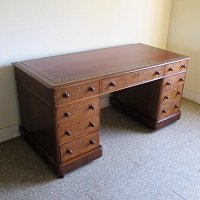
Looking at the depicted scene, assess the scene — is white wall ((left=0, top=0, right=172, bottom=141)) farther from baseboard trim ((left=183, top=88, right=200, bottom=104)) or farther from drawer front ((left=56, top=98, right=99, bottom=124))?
baseboard trim ((left=183, top=88, right=200, bottom=104))

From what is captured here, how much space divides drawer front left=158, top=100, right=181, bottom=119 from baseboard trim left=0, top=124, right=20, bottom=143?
1.32m

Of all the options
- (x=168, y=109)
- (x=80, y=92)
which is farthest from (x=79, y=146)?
(x=168, y=109)

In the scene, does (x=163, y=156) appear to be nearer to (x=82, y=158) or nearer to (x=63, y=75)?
(x=82, y=158)

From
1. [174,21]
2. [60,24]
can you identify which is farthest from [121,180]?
[174,21]

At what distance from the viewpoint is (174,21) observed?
117 inches

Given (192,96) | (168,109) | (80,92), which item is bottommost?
(192,96)

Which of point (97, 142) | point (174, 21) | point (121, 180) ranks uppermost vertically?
point (174, 21)

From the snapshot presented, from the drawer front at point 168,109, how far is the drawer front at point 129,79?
0.35 metres

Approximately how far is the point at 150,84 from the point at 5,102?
1285 millimetres

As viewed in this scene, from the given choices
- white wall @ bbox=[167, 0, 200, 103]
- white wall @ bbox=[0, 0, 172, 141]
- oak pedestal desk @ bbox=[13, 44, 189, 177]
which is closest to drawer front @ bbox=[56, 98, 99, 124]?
oak pedestal desk @ bbox=[13, 44, 189, 177]

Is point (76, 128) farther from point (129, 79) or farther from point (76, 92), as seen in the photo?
point (129, 79)

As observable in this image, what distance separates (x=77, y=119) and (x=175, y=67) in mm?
1053

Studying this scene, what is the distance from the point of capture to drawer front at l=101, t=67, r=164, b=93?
5.98ft

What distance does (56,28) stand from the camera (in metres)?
2.15
